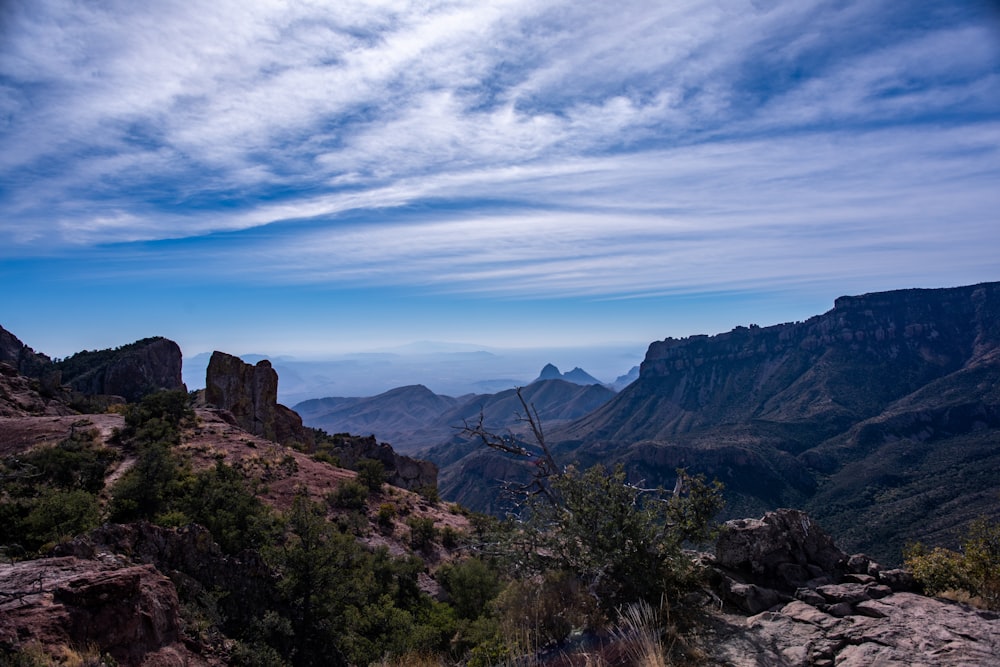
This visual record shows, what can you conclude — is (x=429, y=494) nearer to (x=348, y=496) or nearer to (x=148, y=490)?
(x=348, y=496)

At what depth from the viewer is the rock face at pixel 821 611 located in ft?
21.1

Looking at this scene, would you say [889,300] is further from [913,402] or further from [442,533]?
[442,533]

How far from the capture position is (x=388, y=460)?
44094 millimetres

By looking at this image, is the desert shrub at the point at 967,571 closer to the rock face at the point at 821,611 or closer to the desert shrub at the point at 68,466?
the rock face at the point at 821,611

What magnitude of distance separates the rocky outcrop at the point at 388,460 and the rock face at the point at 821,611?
35.1 meters

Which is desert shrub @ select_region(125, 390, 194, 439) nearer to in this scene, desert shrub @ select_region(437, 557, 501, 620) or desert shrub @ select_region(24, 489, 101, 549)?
desert shrub @ select_region(24, 489, 101, 549)

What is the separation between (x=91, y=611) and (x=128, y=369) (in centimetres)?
4580

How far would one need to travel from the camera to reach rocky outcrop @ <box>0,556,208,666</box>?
8.51 metres

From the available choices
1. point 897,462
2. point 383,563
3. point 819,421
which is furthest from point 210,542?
point 819,421

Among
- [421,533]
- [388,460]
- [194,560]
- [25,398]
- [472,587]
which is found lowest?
[472,587]

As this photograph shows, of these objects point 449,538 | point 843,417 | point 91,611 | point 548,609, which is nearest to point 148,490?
point 91,611

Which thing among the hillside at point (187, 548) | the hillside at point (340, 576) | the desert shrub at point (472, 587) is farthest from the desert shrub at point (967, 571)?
the desert shrub at point (472, 587)

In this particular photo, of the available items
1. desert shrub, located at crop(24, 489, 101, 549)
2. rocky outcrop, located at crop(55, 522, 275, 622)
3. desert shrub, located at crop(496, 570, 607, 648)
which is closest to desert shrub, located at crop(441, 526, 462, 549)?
rocky outcrop, located at crop(55, 522, 275, 622)

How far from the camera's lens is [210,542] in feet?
52.0
